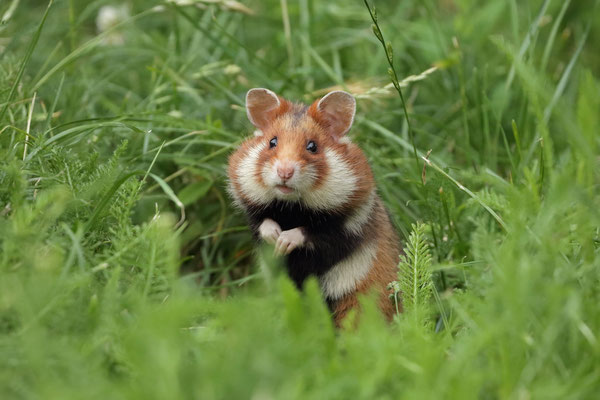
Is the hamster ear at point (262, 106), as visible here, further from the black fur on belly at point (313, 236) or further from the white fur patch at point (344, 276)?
the white fur patch at point (344, 276)

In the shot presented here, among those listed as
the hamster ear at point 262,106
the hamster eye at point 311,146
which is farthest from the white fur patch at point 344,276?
the hamster ear at point 262,106

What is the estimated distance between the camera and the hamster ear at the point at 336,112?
12.8 feet

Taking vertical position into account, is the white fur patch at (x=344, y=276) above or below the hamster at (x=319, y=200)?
below

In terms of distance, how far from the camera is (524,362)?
8.26ft

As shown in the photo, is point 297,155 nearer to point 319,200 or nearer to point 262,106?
point 319,200

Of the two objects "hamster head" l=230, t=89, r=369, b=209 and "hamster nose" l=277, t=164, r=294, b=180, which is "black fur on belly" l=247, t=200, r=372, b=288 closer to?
"hamster head" l=230, t=89, r=369, b=209

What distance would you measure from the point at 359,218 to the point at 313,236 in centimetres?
29

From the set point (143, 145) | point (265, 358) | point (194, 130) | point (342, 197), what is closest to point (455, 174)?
point (342, 197)

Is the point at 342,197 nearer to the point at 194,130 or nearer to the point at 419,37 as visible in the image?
the point at 194,130

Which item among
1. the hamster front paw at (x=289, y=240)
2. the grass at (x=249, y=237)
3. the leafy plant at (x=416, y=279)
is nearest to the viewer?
the grass at (x=249, y=237)

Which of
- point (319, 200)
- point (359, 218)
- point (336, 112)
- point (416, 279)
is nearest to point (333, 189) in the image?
point (319, 200)

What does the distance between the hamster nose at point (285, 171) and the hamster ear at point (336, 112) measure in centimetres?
52

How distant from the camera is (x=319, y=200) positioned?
12.0ft

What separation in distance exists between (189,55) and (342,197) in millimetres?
2460
